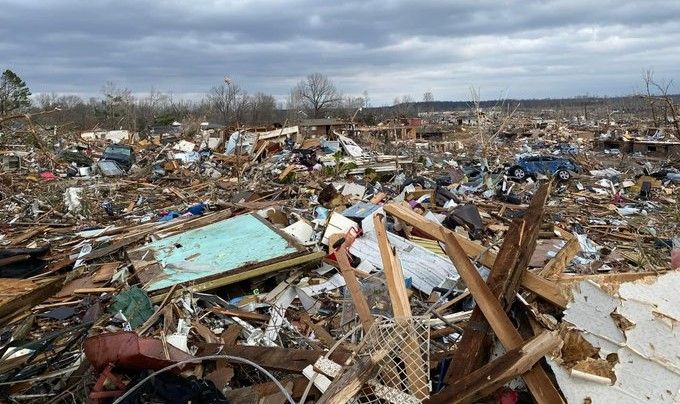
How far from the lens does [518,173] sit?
62.0 ft

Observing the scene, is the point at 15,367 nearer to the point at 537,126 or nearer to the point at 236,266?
the point at 236,266

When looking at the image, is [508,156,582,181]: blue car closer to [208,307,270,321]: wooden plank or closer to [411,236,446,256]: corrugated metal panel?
[411,236,446,256]: corrugated metal panel

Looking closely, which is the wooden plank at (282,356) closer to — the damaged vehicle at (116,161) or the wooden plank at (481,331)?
the wooden plank at (481,331)

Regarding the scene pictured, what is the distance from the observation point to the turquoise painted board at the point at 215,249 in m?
6.02

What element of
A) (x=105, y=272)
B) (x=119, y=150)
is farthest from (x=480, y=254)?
(x=119, y=150)

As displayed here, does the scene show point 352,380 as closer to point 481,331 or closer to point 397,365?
point 397,365

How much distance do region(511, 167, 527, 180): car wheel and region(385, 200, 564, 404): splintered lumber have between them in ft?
52.3

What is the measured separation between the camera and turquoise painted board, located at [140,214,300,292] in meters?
6.02

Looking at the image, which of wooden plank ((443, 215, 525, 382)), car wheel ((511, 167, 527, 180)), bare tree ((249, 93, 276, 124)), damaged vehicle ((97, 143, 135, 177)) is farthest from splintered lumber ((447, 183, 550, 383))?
bare tree ((249, 93, 276, 124))

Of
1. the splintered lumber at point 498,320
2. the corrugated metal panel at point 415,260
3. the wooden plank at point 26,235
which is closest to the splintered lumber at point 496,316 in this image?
the splintered lumber at point 498,320

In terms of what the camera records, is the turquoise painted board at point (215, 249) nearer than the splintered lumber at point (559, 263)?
No

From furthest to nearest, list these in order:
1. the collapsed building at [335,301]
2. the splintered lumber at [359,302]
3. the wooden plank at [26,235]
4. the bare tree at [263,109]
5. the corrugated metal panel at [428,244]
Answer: the bare tree at [263,109]
the wooden plank at [26,235]
the corrugated metal panel at [428,244]
the splintered lumber at [359,302]
the collapsed building at [335,301]

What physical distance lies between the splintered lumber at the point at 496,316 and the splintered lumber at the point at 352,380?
0.68m

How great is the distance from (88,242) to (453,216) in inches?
228
